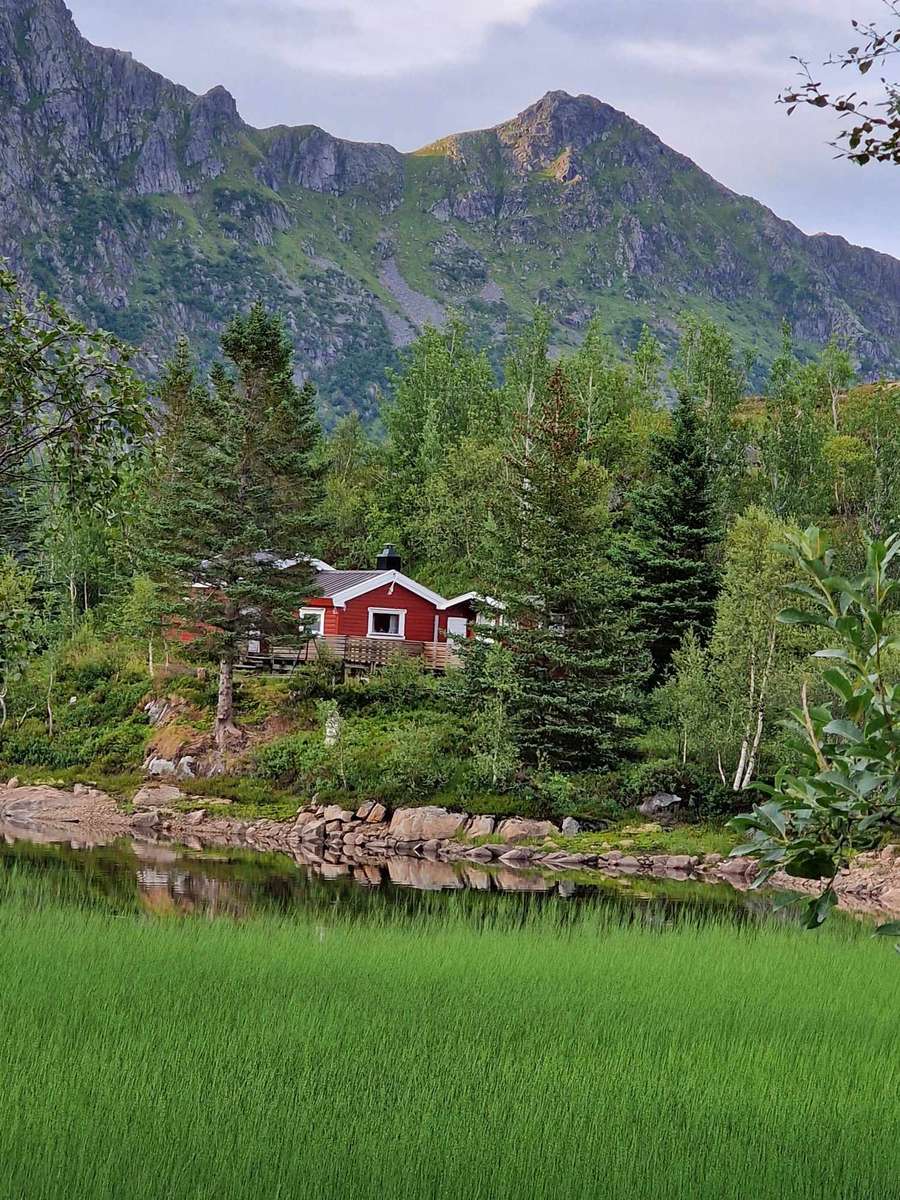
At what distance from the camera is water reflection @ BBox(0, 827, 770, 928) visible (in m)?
21.0

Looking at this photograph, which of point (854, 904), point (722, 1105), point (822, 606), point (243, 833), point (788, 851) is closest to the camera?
point (788, 851)

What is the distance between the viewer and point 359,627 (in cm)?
4991

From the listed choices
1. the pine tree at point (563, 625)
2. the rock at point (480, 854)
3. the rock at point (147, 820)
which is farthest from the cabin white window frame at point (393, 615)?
the rock at point (480, 854)

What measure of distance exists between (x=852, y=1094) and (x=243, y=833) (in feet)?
92.3

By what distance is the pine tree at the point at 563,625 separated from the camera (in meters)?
35.8

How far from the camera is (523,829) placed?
33.5m

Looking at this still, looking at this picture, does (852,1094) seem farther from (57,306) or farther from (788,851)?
(57,306)

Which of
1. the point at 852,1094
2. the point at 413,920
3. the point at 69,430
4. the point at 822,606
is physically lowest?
the point at 413,920

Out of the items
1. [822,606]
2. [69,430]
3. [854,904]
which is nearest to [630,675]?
[854,904]

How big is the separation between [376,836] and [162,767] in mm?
10358

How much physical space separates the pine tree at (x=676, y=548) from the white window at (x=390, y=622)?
13.4 meters

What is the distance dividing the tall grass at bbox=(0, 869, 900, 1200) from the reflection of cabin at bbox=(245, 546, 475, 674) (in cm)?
3029

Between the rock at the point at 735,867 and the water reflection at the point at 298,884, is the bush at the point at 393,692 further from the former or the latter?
the rock at the point at 735,867

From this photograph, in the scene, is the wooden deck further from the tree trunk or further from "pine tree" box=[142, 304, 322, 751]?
"pine tree" box=[142, 304, 322, 751]
